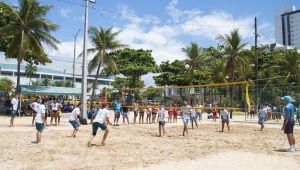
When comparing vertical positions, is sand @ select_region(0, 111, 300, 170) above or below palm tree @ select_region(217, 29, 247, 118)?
below

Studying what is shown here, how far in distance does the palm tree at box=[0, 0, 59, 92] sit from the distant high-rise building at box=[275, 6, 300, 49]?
10245 cm

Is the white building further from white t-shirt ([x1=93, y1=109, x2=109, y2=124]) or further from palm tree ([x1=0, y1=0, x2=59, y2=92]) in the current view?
white t-shirt ([x1=93, y1=109, x2=109, y2=124])

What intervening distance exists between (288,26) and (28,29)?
106841 mm

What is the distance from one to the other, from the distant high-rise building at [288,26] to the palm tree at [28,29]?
102454 mm

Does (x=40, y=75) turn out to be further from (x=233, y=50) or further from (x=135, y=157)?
(x=135, y=157)

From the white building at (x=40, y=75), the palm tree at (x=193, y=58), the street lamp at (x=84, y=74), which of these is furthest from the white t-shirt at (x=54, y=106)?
the white building at (x=40, y=75)

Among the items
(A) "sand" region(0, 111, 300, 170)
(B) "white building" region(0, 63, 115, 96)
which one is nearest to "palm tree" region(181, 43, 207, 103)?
(A) "sand" region(0, 111, 300, 170)

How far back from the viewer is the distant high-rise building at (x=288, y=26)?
95.2 m

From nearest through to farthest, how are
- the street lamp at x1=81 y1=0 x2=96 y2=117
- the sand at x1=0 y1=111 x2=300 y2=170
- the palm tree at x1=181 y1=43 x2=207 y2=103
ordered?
the sand at x1=0 y1=111 x2=300 y2=170
the street lamp at x1=81 y1=0 x2=96 y2=117
the palm tree at x1=181 y1=43 x2=207 y2=103

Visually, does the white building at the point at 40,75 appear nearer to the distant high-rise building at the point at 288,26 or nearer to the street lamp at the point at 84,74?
the street lamp at the point at 84,74

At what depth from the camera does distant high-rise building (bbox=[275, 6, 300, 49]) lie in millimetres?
95250

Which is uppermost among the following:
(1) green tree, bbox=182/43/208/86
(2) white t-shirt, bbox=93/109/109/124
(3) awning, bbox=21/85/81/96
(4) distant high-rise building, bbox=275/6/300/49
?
(4) distant high-rise building, bbox=275/6/300/49

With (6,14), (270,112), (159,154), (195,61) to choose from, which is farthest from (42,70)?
(159,154)

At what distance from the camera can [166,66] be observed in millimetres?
34094
